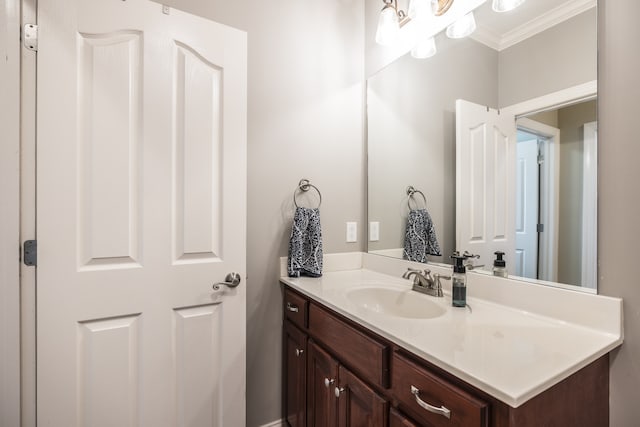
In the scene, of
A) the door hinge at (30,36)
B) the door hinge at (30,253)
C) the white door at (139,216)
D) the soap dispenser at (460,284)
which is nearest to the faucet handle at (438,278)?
the soap dispenser at (460,284)

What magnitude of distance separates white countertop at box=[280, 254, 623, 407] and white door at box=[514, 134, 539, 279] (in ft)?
Result: 0.39

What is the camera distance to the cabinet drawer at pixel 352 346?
87 cm

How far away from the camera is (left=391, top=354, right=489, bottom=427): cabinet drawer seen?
0.62 m

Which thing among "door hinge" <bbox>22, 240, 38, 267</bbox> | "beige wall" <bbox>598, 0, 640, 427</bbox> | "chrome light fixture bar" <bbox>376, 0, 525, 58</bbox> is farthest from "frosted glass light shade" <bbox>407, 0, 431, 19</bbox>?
"door hinge" <bbox>22, 240, 38, 267</bbox>

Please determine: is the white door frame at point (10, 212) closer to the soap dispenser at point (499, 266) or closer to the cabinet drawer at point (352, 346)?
the cabinet drawer at point (352, 346)

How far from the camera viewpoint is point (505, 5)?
113 cm

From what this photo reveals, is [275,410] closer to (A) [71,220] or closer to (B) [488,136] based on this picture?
(A) [71,220]

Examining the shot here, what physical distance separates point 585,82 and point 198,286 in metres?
1.55

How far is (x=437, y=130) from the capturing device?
1.45 m

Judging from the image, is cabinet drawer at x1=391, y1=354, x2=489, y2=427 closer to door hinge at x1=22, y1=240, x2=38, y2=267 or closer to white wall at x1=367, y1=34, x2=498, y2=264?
white wall at x1=367, y1=34, x2=498, y2=264

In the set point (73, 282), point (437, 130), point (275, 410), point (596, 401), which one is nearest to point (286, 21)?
point (437, 130)

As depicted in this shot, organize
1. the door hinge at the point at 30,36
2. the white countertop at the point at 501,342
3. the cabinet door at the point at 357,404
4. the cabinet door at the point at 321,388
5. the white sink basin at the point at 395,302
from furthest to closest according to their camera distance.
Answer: the white sink basin at the point at 395,302, the cabinet door at the point at 321,388, the door hinge at the point at 30,36, the cabinet door at the point at 357,404, the white countertop at the point at 501,342

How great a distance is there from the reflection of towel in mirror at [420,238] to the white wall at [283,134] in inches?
Answer: 14.2

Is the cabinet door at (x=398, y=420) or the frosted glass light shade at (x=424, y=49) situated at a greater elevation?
the frosted glass light shade at (x=424, y=49)
